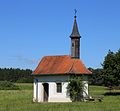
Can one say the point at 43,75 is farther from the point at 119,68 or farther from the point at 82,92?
the point at 119,68

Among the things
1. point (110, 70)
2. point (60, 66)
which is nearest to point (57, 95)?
point (60, 66)

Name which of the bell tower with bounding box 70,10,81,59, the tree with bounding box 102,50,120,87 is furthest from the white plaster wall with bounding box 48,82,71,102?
the tree with bounding box 102,50,120,87

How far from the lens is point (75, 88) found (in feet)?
152

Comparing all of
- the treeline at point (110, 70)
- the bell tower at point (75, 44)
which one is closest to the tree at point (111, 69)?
the treeline at point (110, 70)

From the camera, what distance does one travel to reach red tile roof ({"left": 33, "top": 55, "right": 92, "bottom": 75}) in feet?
155

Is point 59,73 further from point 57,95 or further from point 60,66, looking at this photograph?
point 57,95

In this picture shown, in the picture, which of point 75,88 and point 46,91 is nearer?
point 75,88

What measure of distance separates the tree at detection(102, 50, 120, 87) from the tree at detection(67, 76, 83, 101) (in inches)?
696

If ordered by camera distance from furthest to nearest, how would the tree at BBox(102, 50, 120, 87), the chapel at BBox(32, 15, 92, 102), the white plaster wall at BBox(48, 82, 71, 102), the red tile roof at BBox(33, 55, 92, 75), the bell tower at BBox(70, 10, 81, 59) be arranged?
the tree at BBox(102, 50, 120, 87)
the bell tower at BBox(70, 10, 81, 59)
the red tile roof at BBox(33, 55, 92, 75)
the chapel at BBox(32, 15, 92, 102)
the white plaster wall at BBox(48, 82, 71, 102)

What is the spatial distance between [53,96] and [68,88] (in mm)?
2456

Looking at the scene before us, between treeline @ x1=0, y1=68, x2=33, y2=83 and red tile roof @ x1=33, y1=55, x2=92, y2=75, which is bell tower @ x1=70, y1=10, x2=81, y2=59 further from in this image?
treeline @ x1=0, y1=68, x2=33, y2=83

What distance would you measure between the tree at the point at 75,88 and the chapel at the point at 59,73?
565 mm

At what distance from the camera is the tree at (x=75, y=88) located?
45.7 metres

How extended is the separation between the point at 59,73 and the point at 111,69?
61.8 feet
